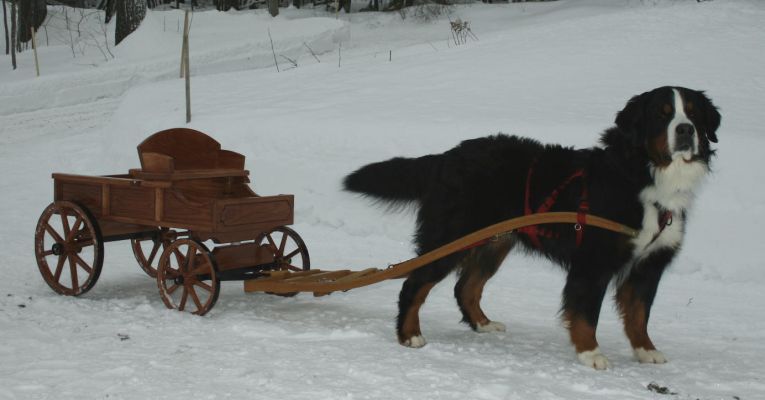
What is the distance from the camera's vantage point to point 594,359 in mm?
4191

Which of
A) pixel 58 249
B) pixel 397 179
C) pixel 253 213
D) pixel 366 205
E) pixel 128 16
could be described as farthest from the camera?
pixel 128 16

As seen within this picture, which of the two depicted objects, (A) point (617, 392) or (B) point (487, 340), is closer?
(A) point (617, 392)

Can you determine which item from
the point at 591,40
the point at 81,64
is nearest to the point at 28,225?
the point at 591,40

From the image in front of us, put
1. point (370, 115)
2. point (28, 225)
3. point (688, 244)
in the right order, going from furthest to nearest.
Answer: point (370, 115) < point (28, 225) < point (688, 244)

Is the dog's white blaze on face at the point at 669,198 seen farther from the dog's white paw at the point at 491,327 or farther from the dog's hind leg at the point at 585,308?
the dog's white paw at the point at 491,327

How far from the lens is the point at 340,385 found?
3854 millimetres

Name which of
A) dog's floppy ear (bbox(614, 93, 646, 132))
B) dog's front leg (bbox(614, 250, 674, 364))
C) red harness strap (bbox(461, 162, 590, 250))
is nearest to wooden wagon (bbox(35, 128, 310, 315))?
red harness strap (bbox(461, 162, 590, 250))

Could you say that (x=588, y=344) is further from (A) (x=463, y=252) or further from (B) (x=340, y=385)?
(B) (x=340, y=385)

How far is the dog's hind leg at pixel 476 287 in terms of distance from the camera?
4.97 m

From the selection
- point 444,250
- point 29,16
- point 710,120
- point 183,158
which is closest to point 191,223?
point 183,158

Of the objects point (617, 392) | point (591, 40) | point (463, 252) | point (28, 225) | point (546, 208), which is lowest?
point (28, 225)

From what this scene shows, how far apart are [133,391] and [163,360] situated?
0.47 meters

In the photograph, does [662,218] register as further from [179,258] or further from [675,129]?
[179,258]

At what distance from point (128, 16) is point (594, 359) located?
52.7 ft
